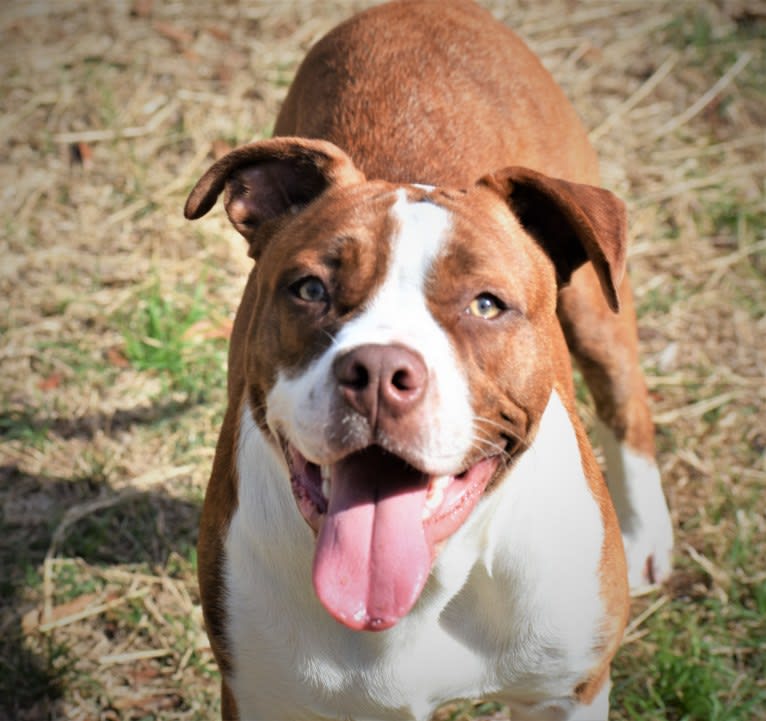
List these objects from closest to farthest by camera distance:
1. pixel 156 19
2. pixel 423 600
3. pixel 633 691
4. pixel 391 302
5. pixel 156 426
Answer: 1. pixel 391 302
2. pixel 423 600
3. pixel 633 691
4. pixel 156 426
5. pixel 156 19

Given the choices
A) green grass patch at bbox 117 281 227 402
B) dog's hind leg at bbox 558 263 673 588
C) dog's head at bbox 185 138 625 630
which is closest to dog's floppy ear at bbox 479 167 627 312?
dog's head at bbox 185 138 625 630

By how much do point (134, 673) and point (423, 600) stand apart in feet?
6.02

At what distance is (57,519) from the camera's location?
4887 mm

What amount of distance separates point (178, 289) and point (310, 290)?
3.14 metres

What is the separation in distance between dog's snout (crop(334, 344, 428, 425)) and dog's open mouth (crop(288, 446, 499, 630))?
29 centimetres

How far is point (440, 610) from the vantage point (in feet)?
10.3

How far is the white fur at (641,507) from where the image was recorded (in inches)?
186

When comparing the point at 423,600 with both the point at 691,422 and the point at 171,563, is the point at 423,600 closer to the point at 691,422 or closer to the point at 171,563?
the point at 171,563

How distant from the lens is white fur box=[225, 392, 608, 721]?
3068mm

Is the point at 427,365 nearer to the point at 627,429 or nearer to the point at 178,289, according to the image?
the point at 627,429

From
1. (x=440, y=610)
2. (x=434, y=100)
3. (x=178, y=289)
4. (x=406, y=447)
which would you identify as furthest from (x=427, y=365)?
(x=178, y=289)

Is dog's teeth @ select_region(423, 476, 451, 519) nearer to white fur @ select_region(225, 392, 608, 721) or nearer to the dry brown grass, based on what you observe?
white fur @ select_region(225, 392, 608, 721)

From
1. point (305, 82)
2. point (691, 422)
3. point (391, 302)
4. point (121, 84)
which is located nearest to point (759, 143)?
point (691, 422)

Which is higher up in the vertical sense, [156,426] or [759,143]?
[759,143]
